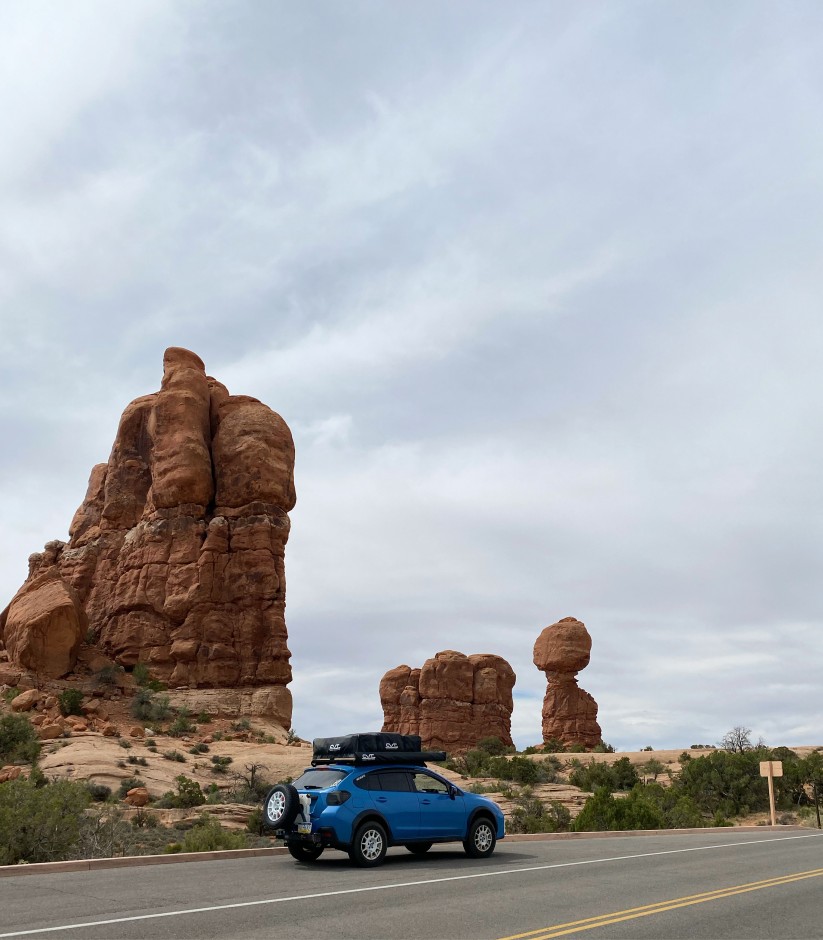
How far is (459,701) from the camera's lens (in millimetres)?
79500

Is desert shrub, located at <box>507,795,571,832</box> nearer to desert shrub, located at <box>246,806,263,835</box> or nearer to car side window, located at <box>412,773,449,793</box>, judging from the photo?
desert shrub, located at <box>246,806,263,835</box>

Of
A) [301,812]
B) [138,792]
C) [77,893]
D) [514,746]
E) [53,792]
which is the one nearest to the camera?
[77,893]

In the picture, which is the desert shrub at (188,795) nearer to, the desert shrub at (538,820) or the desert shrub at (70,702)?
the desert shrub at (538,820)

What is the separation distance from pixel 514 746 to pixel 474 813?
67.1 m

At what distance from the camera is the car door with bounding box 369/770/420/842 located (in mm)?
13734

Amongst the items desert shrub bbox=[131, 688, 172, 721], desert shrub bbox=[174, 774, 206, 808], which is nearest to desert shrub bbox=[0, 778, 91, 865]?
desert shrub bbox=[174, 774, 206, 808]

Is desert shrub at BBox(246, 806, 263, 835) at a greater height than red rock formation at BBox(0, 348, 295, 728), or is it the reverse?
red rock formation at BBox(0, 348, 295, 728)

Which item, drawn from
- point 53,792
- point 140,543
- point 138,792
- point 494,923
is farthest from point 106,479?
point 494,923

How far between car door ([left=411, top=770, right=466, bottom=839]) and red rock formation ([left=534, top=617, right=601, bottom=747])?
6517 centimetres

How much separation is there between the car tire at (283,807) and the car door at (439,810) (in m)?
2.01

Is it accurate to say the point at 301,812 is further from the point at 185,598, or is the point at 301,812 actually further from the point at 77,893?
the point at 185,598

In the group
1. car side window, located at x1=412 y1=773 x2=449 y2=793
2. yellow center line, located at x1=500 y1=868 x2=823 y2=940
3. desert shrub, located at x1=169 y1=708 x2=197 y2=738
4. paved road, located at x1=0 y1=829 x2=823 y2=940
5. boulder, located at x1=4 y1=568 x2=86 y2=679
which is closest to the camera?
yellow center line, located at x1=500 y1=868 x2=823 y2=940

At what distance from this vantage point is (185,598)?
49.5 m

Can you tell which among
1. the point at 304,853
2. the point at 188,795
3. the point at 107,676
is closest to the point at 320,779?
the point at 304,853
